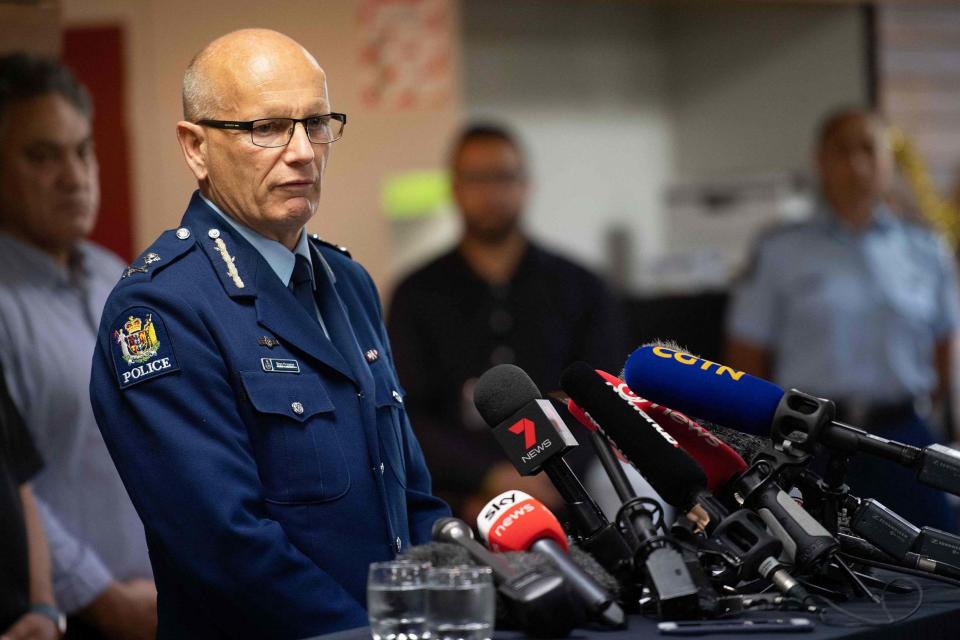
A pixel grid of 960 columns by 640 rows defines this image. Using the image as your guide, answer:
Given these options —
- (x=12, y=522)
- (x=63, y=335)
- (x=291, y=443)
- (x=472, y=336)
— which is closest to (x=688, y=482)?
(x=291, y=443)

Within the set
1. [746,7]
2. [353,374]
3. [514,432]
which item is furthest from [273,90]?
[746,7]

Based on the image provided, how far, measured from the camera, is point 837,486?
4.85 ft

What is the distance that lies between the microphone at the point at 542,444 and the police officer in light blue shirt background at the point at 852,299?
2.66 m

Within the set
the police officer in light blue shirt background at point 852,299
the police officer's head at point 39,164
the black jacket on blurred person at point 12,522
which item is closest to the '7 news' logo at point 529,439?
the black jacket on blurred person at point 12,522

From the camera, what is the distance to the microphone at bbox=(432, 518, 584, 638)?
1266 mm

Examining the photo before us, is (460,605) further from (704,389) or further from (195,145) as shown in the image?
(195,145)

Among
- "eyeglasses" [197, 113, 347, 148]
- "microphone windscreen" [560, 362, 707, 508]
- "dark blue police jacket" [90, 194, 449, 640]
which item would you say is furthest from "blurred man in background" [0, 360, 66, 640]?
"microphone windscreen" [560, 362, 707, 508]

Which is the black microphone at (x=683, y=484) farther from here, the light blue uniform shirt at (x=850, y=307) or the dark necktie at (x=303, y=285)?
the light blue uniform shirt at (x=850, y=307)

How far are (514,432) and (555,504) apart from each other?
6.04 feet

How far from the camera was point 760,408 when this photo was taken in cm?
144

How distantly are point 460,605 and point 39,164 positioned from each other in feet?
5.89

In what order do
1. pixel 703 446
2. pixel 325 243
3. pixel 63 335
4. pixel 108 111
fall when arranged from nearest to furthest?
pixel 703 446
pixel 325 243
pixel 63 335
pixel 108 111

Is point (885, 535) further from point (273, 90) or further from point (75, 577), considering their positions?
point (75, 577)

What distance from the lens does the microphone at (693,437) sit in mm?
1491
